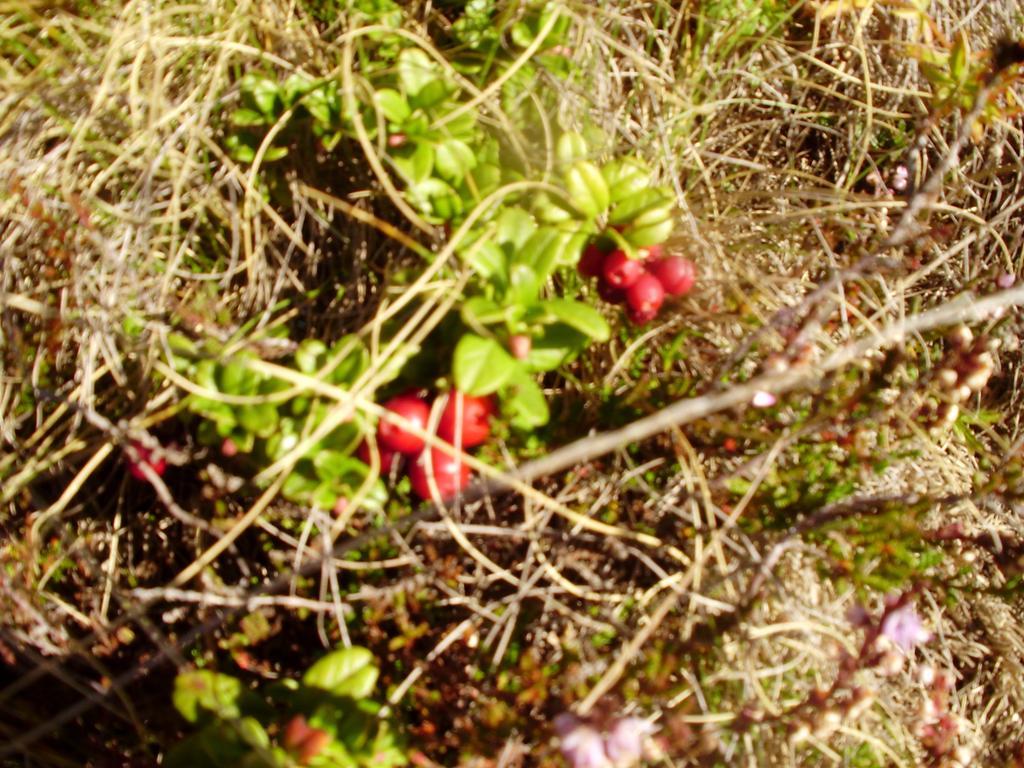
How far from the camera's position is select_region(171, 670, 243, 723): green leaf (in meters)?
1.61

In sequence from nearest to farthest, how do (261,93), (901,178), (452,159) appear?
(452,159), (261,93), (901,178)

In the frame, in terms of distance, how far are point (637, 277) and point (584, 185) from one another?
227 mm

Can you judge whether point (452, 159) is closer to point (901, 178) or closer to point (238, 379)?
point (238, 379)

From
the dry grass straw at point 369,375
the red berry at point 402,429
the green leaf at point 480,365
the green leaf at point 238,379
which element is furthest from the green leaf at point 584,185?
the green leaf at point 238,379

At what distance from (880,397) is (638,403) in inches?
21.4

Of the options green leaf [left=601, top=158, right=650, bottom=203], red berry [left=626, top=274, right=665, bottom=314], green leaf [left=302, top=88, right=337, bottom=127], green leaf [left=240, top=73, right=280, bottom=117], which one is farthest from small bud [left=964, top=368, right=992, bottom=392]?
green leaf [left=240, top=73, right=280, bottom=117]

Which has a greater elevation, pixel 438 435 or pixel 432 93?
pixel 432 93

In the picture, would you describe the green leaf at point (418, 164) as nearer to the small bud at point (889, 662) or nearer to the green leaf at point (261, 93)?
the green leaf at point (261, 93)

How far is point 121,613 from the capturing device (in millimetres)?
1960

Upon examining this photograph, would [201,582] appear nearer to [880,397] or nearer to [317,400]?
[317,400]

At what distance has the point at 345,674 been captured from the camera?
65.5 inches

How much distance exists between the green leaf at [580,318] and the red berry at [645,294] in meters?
0.14

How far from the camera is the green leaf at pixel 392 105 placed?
1801mm

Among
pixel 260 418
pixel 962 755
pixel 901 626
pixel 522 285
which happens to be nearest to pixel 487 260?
pixel 522 285
